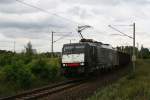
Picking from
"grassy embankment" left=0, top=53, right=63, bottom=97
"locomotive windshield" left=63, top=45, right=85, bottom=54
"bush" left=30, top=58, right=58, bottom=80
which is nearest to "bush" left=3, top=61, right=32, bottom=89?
"grassy embankment" left=0, top=53, right=63, bottom=97

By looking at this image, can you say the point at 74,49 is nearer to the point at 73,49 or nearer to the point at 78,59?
the point at 73,49

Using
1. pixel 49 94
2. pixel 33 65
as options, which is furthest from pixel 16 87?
Answer: pixel 33 65

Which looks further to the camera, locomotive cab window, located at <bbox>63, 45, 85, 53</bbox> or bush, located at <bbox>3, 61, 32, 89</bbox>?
locomotive cab window, located at <bbox>63, 45, 85, 53</bbox>

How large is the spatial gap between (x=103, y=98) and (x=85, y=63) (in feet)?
48.5

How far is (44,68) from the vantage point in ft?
98.7

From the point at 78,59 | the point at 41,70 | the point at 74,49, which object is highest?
the point at 74,49

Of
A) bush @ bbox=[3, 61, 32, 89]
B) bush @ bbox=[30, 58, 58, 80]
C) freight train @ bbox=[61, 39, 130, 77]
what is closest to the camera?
bush @ bbox=[3, 61, 32, 89]

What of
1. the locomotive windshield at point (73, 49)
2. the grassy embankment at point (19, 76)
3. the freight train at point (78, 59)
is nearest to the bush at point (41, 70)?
the grassy embankment at point (19, 76)

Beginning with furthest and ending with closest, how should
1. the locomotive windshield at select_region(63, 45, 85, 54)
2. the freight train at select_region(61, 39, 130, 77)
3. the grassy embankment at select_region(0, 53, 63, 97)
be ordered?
the locomotive windshield at select_region(63, 45, 85, 54) → the freight train at select_region(61, 39, 130, 77) → the grassy embankment at select_region(0, 53, 63, 97)

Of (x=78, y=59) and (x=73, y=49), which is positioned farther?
(x=73, y=49)

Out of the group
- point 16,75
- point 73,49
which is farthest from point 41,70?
point 16,75

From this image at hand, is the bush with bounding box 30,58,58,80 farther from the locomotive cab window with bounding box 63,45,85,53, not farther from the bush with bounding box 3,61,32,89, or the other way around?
the bush with bounding box 3,61,32,89

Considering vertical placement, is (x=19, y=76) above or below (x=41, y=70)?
below

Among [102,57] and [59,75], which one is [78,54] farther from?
[102,57]
